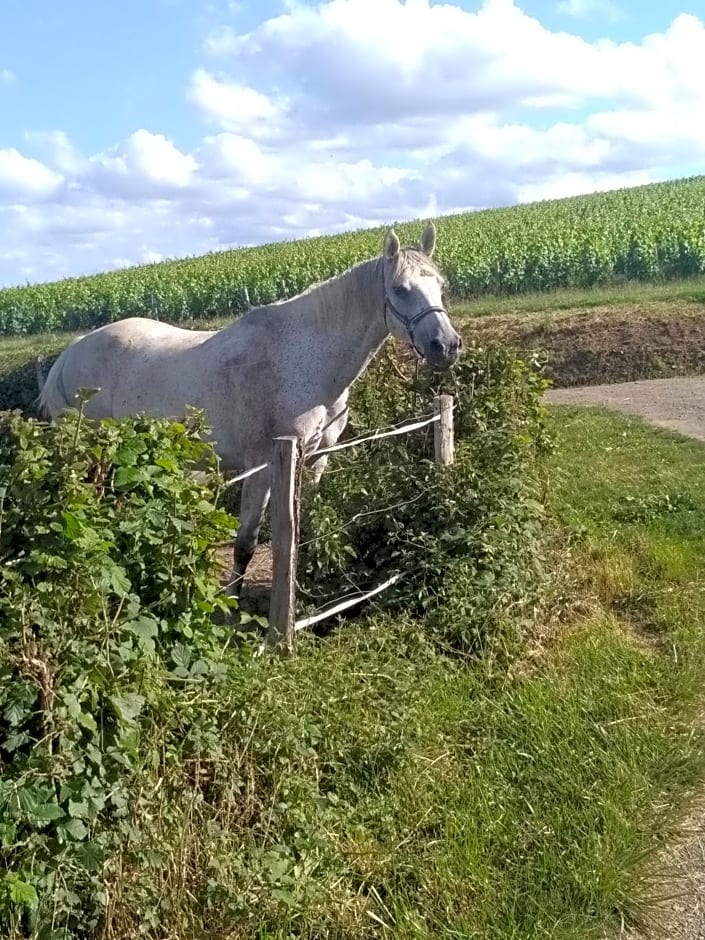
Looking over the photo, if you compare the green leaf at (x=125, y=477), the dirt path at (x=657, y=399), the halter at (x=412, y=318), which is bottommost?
the dirt path at (x=657, y=399)

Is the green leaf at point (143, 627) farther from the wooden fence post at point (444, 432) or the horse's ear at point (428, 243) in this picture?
the horse's ear at point (428, 243)

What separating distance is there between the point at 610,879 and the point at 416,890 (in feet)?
2.35

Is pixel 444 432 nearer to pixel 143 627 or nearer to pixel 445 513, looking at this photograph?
pixel 445 513

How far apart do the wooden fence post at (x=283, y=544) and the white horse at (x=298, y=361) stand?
39.0 inches

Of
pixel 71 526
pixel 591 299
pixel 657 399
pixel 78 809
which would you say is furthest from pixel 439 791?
pixel 591 299

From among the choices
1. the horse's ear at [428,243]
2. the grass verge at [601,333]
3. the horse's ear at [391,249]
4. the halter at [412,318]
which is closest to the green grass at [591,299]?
the grass verge at [601,333]

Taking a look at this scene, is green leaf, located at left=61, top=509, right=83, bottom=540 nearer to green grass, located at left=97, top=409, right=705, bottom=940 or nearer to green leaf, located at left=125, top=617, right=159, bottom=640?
green leaf, located at left=125, top=617, right=159, bottom=640

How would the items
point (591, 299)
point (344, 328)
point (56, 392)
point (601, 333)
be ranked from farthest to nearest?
1. point (591, 299)
2. point (601, 333)
3. point (56, 392)
4. point (344, 328)

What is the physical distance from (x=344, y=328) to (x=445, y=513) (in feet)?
4.38

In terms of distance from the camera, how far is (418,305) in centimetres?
518

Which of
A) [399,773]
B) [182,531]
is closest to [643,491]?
[399,773]

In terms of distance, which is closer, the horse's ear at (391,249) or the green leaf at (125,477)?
the green leaf at (125,477)

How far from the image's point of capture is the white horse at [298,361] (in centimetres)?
529

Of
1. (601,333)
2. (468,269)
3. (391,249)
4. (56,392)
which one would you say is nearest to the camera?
(391,249)
